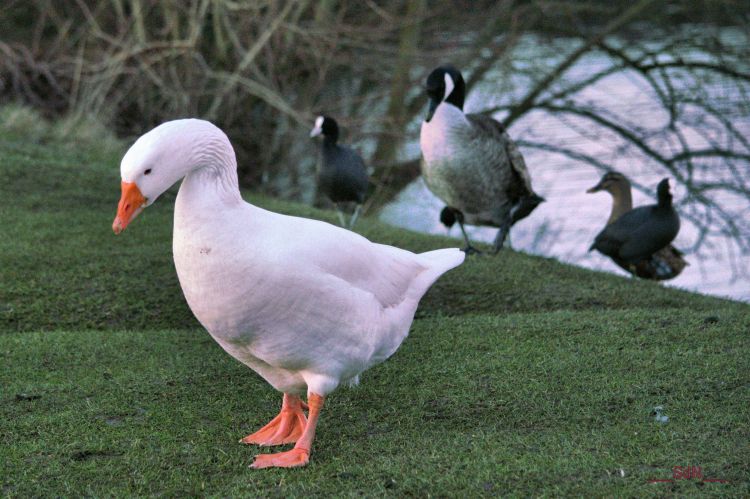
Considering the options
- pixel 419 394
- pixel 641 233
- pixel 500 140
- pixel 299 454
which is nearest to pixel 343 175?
pixel 500 140

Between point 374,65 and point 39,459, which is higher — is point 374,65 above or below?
below

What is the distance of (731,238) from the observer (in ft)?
29.0

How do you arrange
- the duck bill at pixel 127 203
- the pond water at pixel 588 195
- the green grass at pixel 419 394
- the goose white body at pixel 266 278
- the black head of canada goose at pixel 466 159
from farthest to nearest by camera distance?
the pond water at pixel 588 195 < the black head of canada goose at pixel 466 159 < the green grass at pixel 419 394 < the goose white body at pixel 266 278 < the duck bill at pixel 127 203

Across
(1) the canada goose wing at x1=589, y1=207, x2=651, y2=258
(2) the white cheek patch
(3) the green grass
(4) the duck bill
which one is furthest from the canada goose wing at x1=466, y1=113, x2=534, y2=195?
(4) the duck bill

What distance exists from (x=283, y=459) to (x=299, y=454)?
0.18 ft

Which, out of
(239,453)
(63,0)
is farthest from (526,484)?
(63,0)

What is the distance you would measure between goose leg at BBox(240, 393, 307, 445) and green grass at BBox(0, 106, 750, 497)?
6 cm

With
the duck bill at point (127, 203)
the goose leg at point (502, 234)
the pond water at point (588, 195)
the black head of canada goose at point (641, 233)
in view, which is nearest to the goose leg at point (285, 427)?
the duck bill at point (127, 203)

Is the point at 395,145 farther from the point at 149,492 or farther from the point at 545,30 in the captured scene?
the point at 149,492

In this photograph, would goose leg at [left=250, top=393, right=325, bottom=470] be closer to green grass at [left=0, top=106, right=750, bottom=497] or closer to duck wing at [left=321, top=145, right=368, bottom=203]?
green grass at [left=0, top=106, right=750, bottom=497]

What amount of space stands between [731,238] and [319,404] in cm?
695

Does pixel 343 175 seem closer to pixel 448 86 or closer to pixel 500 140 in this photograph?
pixel 448 86

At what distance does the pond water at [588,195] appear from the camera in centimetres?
870

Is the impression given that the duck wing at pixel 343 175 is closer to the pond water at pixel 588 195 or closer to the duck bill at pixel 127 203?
the pond water at pixel 588 195
